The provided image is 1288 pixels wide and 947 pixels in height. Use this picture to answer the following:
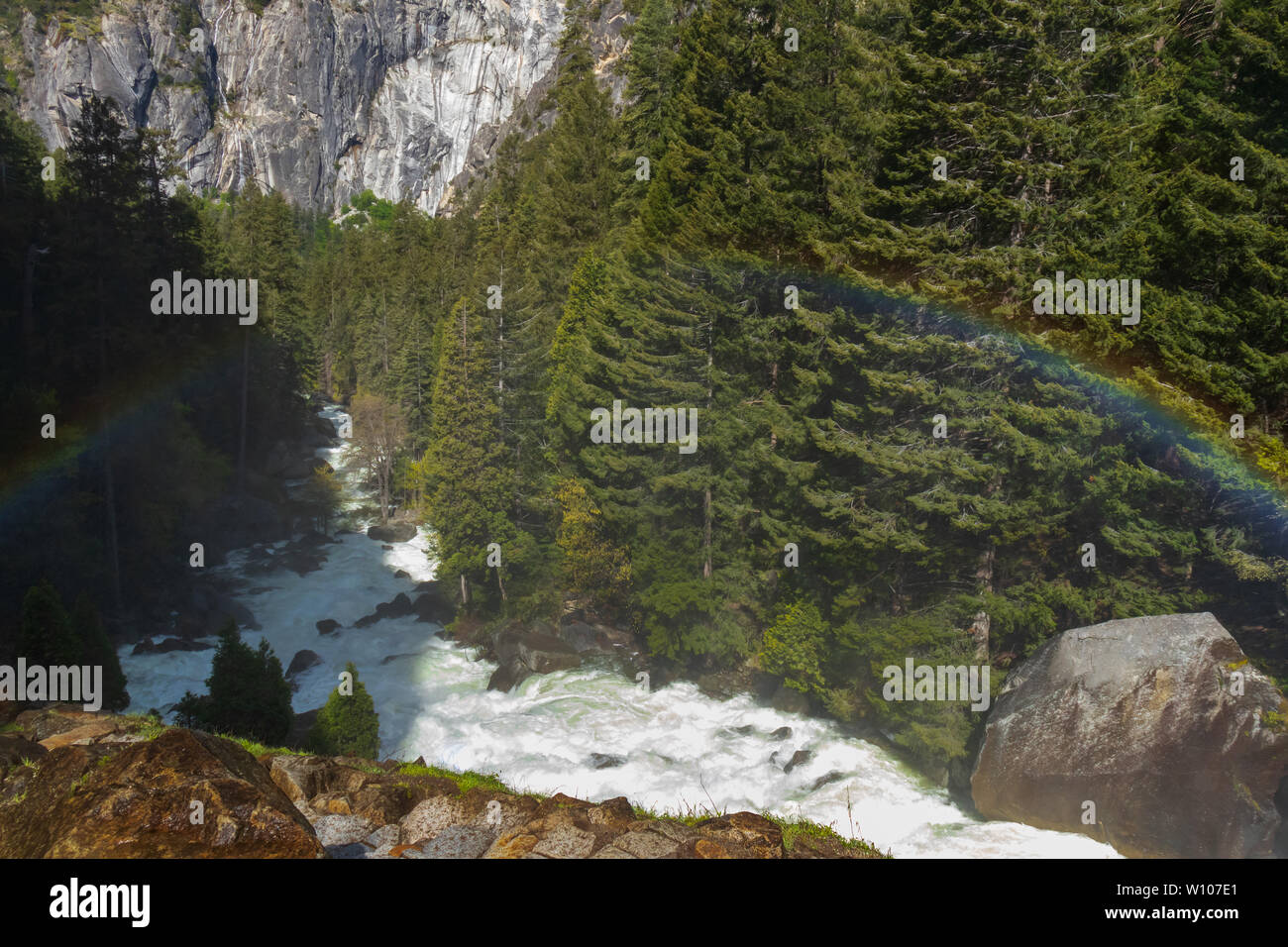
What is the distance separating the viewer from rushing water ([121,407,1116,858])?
1691 centimetres

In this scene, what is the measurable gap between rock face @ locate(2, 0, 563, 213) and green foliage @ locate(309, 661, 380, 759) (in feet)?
487

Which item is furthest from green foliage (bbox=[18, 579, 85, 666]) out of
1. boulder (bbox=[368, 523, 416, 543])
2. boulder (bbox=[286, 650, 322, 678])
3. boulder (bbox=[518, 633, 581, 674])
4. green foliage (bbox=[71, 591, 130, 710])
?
boulder (bbox=[368, 523, 416, 543])

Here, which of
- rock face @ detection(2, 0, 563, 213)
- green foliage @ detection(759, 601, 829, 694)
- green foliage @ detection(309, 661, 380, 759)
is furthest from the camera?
rock face @ detection(2, 0, 563, 213)

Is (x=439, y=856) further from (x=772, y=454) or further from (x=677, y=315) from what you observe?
(x=677, y=315)

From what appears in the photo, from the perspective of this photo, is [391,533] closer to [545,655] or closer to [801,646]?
[545,655]

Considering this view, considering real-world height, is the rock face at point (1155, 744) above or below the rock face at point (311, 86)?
below

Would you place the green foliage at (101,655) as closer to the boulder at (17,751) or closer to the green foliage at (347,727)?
the green foliage at (347,727)

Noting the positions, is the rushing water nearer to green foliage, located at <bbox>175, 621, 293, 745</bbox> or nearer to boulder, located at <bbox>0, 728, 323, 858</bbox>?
green foliage, located at <bbox>175, 621, 293, 745</bbox>

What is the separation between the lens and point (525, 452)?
3250cm

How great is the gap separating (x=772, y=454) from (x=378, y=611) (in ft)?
66.8

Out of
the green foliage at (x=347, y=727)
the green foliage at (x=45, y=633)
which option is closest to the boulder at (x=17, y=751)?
the green foliage at (x=347, y=727)

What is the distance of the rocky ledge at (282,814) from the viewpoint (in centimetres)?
564

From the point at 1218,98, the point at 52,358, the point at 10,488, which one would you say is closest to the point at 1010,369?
the point at 1218,98

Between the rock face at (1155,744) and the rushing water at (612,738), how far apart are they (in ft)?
3.07
